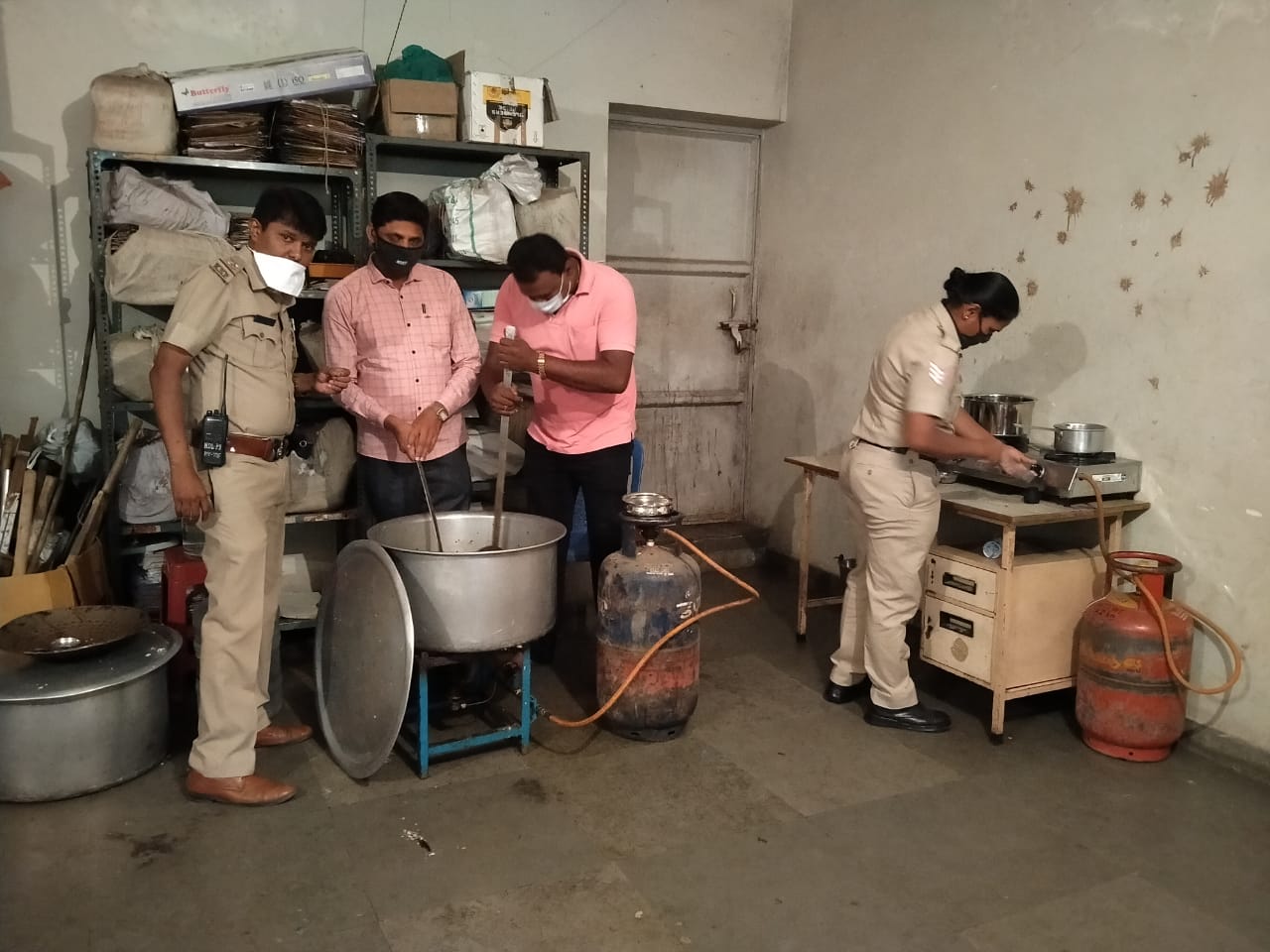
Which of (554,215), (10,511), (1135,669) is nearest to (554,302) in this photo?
(554,215)

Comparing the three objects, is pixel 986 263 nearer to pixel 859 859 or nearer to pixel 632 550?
pixel 632 550

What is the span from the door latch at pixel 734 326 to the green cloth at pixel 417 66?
201 centimetres

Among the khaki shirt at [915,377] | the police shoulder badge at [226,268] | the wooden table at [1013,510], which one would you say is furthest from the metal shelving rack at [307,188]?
the wooden table at [1013,510]

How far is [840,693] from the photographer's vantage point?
11.9 ft

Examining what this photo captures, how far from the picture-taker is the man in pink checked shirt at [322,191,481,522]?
10.7ft

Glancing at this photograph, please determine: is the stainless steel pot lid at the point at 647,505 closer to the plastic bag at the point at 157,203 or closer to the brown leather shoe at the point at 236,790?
the brown leather shoe at the point at 236,790

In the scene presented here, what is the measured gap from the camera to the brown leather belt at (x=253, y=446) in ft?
8.80

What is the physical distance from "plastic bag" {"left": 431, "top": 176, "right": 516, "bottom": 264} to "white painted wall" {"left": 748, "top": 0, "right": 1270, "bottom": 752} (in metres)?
1.71

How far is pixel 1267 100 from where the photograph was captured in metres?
2.98

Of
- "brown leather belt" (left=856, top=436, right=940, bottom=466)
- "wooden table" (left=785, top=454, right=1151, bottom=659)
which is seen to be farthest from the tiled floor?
"brown leather belt" (left=856, top=436, right=940, bottom=466)

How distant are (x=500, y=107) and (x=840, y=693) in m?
2.64

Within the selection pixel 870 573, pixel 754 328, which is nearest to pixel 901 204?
pixel 754 328

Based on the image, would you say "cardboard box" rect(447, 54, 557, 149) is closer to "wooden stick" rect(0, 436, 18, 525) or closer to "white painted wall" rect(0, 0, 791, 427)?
"white painted wall" rect(0, 0, 791, 427)

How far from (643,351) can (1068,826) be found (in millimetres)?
3224
